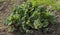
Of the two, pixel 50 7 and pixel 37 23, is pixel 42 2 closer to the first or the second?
pixel 50 7

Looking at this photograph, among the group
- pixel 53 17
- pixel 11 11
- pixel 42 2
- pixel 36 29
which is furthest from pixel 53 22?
pixel 11 11

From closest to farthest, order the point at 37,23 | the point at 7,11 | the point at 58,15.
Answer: the point at 37,23, the point at 58,15, the point at 7,11

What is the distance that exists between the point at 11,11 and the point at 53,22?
1184 millimetres

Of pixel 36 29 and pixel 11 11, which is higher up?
pixel 11 11

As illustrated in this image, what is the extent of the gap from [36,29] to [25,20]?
1.06 ft

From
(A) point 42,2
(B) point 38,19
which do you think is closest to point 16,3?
(A) point 42,2

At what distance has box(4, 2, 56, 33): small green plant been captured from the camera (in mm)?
4594

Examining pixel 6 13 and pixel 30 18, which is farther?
pixel 6 13

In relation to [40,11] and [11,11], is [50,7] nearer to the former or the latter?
[40,11]

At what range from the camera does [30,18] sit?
468 centimetres

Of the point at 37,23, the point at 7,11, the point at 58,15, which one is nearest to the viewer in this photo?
the point at 37,23

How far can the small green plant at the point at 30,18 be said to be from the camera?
15.1 ft

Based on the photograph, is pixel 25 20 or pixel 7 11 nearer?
pixel 25 20

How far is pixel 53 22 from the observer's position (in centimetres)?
469
